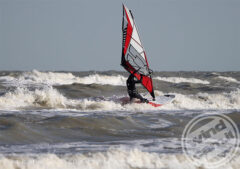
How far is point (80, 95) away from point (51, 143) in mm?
11402

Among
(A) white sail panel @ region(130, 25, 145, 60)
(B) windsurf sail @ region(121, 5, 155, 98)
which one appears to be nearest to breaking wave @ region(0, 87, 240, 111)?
(B) windsurf sail @ region(121, 5, 155, 98)

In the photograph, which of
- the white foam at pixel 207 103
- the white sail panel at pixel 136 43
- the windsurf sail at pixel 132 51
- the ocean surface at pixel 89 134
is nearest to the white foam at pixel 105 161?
the ocean surface at pixel 89 134

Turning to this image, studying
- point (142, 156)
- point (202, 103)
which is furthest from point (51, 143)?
point (202, 103)

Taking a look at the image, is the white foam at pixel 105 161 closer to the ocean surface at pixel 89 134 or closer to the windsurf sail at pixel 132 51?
the ocean surface at pixel 89 134

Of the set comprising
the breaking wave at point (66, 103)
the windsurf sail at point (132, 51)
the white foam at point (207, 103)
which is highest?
the windsurf sail at point (132, 51)

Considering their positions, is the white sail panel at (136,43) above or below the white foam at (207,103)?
above

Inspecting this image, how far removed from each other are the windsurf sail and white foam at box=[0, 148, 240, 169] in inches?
286

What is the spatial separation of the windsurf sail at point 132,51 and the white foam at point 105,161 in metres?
7.26

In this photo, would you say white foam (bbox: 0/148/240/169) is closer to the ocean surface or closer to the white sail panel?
the ocean surface


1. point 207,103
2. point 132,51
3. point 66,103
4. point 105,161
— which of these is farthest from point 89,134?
point 207,103

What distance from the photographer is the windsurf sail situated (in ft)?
47.3

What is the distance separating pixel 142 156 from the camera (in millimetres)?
7125

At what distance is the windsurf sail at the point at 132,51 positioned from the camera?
568 inches

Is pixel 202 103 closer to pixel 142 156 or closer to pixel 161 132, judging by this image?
pixel 161 132
